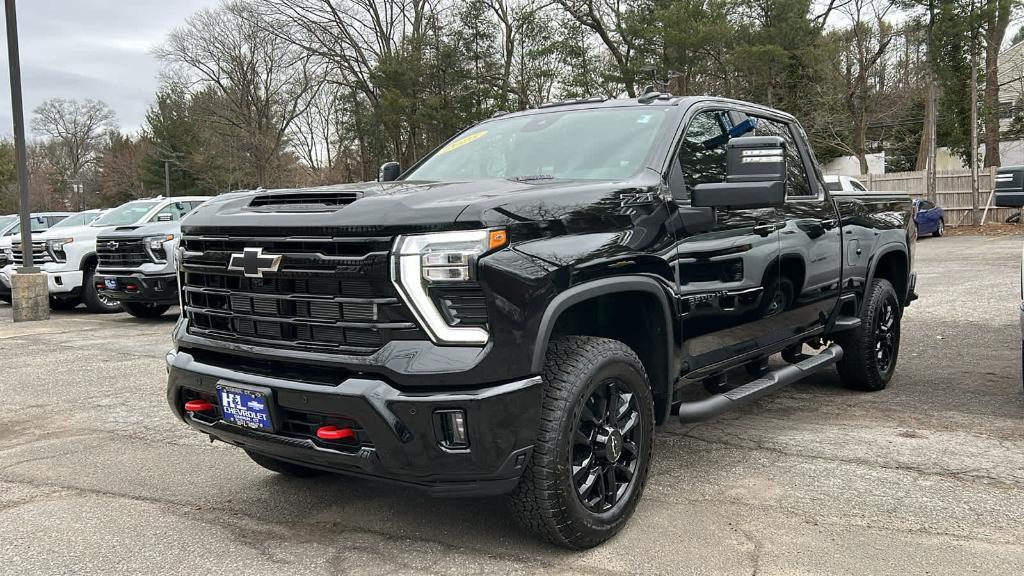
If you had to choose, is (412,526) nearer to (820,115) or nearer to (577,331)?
Result: (577,331)

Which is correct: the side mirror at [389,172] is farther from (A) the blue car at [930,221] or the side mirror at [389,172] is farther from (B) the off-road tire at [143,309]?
(A) the blue car at [930,221]

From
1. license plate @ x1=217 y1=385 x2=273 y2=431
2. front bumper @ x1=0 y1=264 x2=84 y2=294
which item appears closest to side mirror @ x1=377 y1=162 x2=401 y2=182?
license plate @ x1=217 y1=385 x2=273 y2=431

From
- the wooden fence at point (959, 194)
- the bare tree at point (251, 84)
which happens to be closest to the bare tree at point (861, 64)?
the wooden fence at point (959, 194)

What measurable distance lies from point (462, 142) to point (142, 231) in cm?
793

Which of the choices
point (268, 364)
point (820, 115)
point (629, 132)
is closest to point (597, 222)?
point (629, 132)

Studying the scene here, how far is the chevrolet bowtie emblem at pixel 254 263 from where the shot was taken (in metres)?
3.15

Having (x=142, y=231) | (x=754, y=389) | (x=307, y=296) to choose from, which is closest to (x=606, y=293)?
(x=307, y=296)

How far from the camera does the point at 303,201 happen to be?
10.9 ft

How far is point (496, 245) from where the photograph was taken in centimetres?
291

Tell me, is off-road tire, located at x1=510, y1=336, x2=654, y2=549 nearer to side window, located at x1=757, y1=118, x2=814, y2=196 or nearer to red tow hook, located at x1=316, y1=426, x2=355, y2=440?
red tow hook, located at x1=316, y1=426, x2=355, y2=440

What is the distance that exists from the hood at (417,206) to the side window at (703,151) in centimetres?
46

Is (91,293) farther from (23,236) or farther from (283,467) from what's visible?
(283,467)

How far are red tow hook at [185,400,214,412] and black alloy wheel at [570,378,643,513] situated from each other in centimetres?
155

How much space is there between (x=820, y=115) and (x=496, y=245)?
32.7 metres
